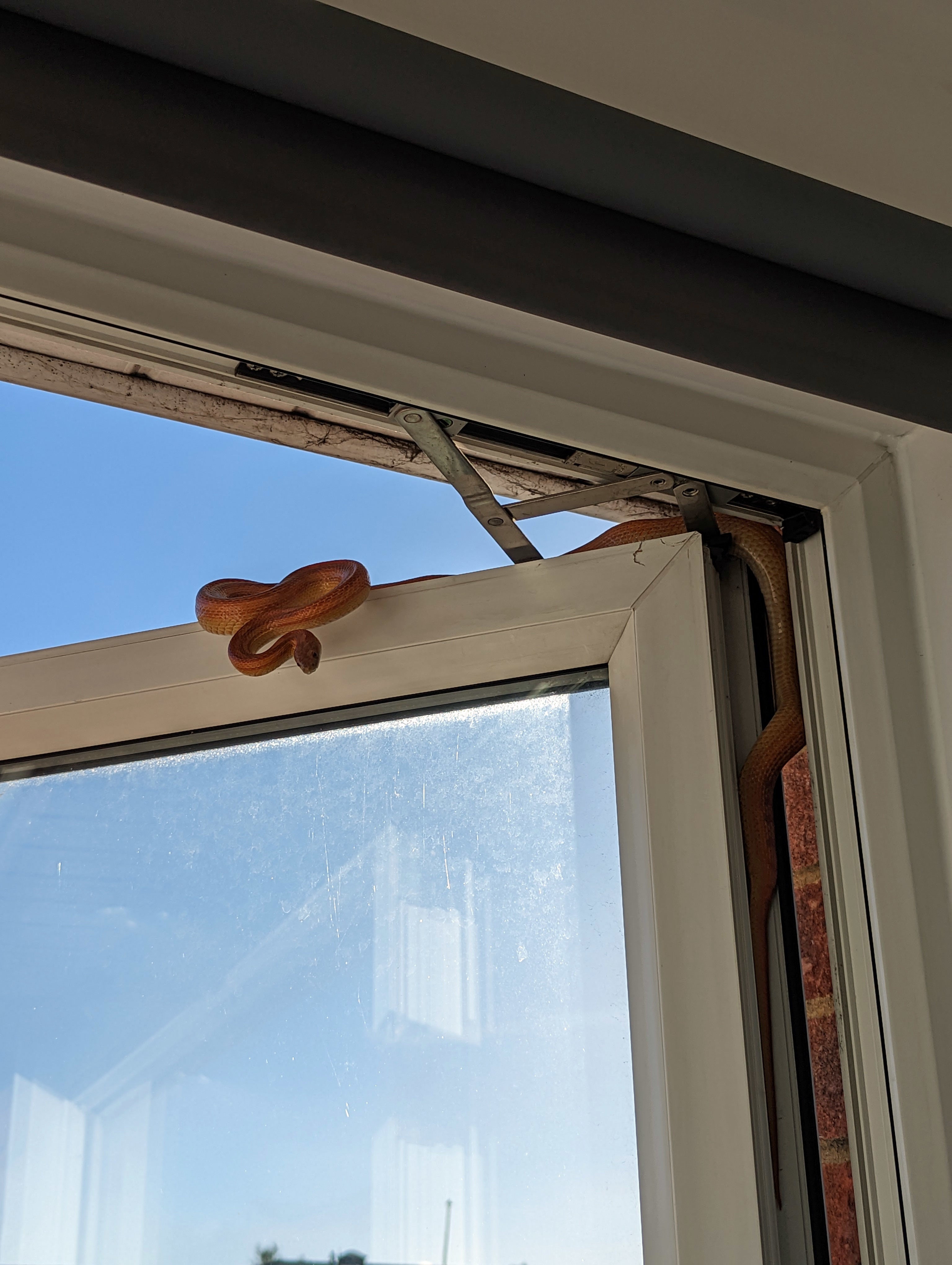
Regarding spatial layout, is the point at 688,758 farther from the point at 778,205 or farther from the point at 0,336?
the point at 0,336

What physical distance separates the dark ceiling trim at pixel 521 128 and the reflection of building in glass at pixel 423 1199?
0.66 m

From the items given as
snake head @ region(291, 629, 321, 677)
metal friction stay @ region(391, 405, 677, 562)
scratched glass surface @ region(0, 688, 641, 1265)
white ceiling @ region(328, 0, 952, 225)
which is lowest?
scratched glass surface @ region(0, 688, 641, 1265)

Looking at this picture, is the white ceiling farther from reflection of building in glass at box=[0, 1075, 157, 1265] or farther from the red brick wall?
reflection of building in glass at box=[0, 1075, 157, 1265]

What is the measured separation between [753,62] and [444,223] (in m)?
0.16

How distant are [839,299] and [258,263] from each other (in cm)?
36

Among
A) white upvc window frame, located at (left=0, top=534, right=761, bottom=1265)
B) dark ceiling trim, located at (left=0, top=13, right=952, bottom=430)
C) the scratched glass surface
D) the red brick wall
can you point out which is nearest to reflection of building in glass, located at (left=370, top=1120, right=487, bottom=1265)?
the scratched glass surface

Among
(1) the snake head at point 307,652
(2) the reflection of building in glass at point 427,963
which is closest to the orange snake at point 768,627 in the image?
(1) the snake head at point 307,652

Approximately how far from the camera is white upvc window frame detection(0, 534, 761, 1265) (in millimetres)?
773

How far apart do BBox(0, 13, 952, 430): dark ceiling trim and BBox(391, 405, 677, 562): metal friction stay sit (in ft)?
0.92

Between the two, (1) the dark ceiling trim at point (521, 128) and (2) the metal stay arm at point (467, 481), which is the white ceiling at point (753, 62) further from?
(2) the metal stay arm at point (467, 481)

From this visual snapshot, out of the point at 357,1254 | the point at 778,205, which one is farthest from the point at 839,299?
the point at 357,1254

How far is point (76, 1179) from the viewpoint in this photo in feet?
3.22

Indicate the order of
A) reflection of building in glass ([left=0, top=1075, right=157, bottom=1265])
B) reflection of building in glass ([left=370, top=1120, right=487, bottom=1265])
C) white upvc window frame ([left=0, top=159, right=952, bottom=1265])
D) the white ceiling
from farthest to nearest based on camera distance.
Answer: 1. reflection of building in glass ([left=0, top=1075, right=157, bottom=1265])
2. reflection of building in glass ([left=370, top=1120, right=487, bottom=1265])
3. white upvc window frame ([left=0, top=159, right=952, bottom=1265])
4. the white ceiling

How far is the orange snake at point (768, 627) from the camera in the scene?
2.88 ft
